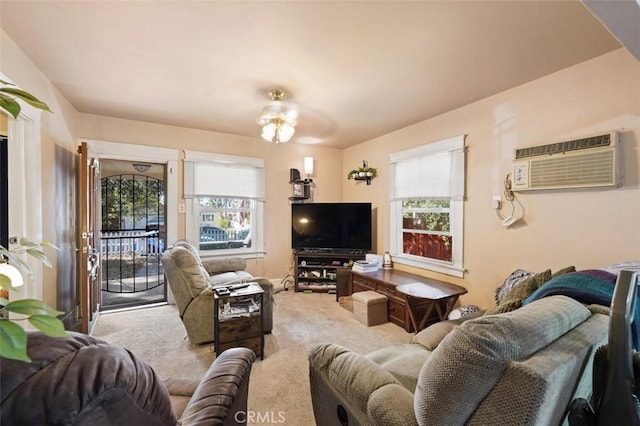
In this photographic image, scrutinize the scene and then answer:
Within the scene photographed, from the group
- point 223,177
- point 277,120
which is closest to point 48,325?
point 277,120

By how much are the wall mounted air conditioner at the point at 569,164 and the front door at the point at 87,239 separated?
402 centimetres

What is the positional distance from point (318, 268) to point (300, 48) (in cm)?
321

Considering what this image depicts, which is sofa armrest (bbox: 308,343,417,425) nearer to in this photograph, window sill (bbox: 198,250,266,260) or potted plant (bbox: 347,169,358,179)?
window sill (bbox: 198,250,266,260)

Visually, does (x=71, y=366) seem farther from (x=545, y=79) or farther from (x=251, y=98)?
(x=545, y=79)

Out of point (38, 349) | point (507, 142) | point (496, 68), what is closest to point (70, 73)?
point (38, 349)

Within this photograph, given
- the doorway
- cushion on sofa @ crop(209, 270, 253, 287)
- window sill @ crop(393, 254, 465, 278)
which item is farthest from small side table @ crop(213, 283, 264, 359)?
the doorway

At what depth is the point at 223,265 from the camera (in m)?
3.81

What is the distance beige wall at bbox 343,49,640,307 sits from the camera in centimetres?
198

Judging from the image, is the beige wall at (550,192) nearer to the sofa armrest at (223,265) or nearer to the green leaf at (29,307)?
the sofa armrest at (223,265)

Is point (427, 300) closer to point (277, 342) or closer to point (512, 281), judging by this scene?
point (512, 281)

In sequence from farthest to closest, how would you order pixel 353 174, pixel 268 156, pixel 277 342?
pixel 353 174 < pixel 268 156 < pixel 277 342

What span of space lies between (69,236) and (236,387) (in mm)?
2972

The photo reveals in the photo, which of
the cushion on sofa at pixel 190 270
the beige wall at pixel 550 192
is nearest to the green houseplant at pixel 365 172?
the beige wall at pixel 550 192

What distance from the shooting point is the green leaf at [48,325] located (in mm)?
425
